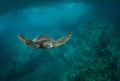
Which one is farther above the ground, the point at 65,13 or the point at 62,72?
the point at 65,13

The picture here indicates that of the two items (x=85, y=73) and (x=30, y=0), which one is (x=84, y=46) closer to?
(x=85, y=73)

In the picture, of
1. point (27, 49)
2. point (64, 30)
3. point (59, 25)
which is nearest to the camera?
point (27, 49)

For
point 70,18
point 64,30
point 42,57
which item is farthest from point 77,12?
point 42,57

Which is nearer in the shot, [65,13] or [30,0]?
[30,0]

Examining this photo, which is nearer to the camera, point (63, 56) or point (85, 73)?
point (85, 73)

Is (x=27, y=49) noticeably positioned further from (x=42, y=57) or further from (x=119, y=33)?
(x=119, y=33)

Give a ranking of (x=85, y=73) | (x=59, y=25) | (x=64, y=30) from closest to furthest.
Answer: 1. (x=85, y=73)
2. (x=64, y=30)
3. (x=59, y=25)

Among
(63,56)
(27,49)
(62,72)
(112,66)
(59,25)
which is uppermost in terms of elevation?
(59,25)

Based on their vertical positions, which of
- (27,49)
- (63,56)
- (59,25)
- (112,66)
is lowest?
(112,66)

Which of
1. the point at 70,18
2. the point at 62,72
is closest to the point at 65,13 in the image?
the point at 70,18
